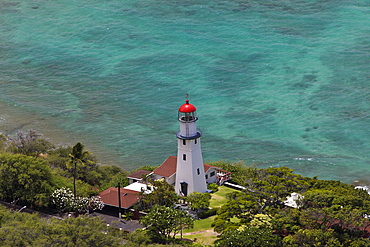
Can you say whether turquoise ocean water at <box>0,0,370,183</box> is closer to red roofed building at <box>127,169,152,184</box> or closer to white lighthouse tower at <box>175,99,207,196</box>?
red roofed building at <box>127,169,152,184</box>

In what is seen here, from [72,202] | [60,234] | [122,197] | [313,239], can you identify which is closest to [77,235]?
[60,234]

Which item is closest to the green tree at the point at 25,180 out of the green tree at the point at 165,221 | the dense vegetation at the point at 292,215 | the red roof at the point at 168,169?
the red roof at the point at 168,169

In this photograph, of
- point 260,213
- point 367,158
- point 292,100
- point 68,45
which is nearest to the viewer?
point 260,213

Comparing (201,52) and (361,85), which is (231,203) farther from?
(201,52)

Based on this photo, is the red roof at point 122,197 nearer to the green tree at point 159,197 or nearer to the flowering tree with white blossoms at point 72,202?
the flowering tree with white blossoms at point 72,202

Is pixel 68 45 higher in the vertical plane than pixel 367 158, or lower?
higher

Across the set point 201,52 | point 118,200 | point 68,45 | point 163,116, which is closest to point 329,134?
point 163,116
